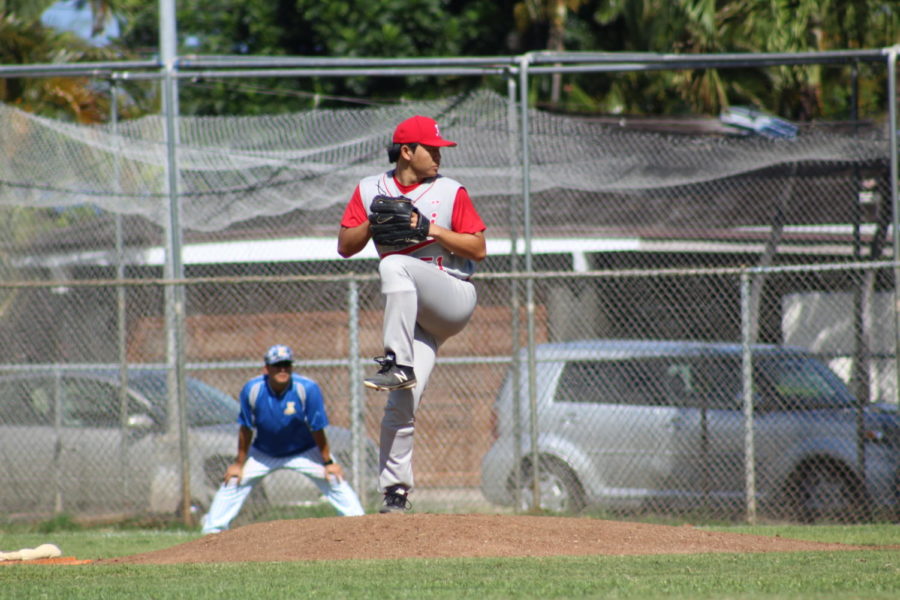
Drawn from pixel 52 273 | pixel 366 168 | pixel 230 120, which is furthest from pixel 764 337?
pixel 52 273

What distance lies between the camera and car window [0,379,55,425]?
10133mm

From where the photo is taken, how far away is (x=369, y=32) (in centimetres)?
2423

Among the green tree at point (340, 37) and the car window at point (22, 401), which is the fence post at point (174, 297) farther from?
the green tree at point (340, 37)

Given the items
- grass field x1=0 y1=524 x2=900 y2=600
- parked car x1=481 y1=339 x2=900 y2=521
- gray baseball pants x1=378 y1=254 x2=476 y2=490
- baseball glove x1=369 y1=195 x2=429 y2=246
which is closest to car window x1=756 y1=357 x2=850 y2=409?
parked car x1=481 y1=339 x2=900 y2=521

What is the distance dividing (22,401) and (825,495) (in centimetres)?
714

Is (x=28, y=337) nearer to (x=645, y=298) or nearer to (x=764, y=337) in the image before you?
(x=645, y=298)

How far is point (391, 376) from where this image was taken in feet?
19.9

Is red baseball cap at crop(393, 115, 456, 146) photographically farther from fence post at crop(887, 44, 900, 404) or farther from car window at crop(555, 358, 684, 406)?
fence post at crop(887, 44, 900, 404)

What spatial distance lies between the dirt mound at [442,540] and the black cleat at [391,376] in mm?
810

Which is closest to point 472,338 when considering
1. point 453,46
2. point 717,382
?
point 717,382

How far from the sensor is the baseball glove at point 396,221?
5.89 metres

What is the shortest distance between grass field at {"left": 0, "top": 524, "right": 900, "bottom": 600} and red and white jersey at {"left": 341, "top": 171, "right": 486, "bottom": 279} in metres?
1.65

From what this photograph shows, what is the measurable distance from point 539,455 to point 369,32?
52.2 feet

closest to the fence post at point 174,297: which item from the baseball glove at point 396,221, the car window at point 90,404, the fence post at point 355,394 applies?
the car window at point 90,404
